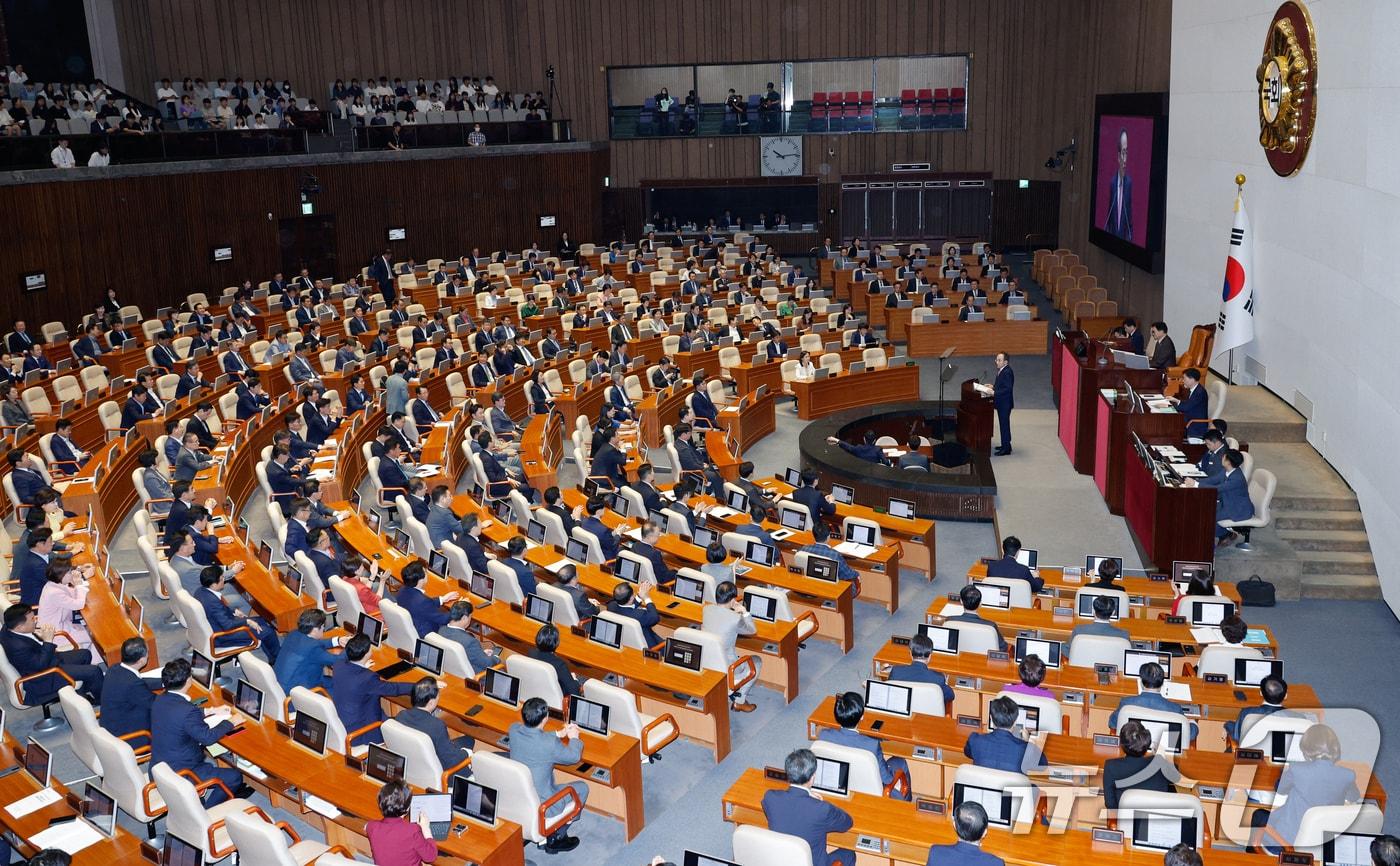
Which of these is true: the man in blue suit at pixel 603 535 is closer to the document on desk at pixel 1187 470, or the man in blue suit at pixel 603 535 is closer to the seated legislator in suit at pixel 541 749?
the seated legislator in suit at pixel 541 749

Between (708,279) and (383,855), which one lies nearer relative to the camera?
(383,855)

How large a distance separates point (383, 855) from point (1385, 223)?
1088 cm

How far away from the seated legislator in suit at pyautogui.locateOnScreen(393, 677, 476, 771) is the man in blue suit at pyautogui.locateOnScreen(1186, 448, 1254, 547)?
306 inches

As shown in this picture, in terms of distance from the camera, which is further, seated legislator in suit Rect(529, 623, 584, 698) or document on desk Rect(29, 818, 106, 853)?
seated legislator in suit Rect(529, 623, 584, 698)

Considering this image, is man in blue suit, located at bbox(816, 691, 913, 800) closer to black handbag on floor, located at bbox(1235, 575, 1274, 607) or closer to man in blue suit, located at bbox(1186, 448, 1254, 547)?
man in blue suit, located at bbox(1186, 448, 1254, 547)

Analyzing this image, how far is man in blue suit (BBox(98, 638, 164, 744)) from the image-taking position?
332 inches

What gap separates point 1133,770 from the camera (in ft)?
23.9

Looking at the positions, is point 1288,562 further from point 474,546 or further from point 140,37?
point 140,37

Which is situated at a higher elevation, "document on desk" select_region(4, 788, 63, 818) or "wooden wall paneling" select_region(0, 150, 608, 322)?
"wooden wall paneling" select_region(0, 150, 608, 322)

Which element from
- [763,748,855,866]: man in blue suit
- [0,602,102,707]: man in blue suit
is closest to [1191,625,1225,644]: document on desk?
[763,748,855,866]: man in blue suit

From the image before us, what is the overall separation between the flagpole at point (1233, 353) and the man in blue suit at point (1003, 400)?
3085 millimetres

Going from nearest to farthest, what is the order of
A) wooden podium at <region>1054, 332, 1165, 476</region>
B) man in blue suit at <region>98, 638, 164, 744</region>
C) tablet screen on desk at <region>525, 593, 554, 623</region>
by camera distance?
man in blue suit at <region>98, 638, 164, 744</region> < tablet screen on desk at <region>525, 593, 554, 623</region> < wooden podium at <region>1054, 332, 1165, 476</region>

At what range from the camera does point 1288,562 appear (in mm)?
12180

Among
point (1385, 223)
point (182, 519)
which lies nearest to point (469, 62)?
point (182, 519)
